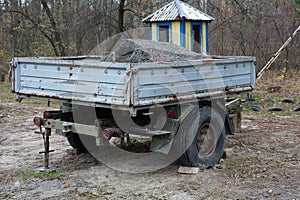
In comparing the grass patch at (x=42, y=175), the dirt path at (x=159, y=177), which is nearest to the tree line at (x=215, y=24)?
the dirt path at (x=159, y=177)

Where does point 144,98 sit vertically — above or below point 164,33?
below

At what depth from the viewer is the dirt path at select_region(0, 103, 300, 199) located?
573cm

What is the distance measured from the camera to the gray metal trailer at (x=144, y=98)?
19.3ft

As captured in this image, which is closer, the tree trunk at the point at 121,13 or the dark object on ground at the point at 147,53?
the dark object on ground at the point at 147,53

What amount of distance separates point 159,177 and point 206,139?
103 cm

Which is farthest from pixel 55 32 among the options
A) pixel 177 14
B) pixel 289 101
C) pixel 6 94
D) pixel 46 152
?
pixel 46 152

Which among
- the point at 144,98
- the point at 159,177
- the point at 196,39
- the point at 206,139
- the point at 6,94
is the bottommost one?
the point at 159,177

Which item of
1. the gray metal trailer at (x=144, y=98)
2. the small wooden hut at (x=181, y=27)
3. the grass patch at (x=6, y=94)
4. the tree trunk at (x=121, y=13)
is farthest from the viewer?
the tree trunk at (x=121, y=13)

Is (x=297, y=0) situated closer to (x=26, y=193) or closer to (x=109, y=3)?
(x=109, y=3)

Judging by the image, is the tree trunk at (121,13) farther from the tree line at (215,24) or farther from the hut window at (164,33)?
the hut window at (164,33)

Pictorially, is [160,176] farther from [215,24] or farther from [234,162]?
[215,24]

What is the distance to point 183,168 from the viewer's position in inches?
261

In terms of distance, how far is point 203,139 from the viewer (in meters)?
6.94

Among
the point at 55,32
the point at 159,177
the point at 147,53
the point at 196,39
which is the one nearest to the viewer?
the point at 159,177
